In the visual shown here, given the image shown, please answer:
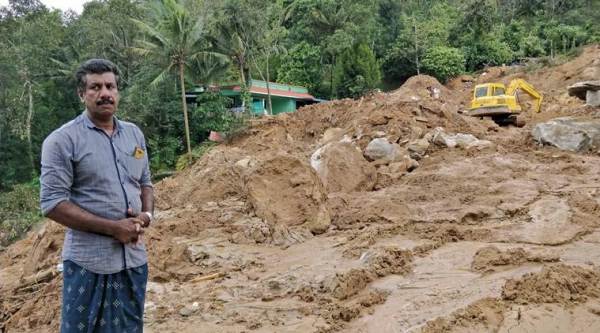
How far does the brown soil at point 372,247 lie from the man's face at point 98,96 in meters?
2.62

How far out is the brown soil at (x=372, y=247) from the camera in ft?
13.7

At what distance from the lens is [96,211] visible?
7.29 ft

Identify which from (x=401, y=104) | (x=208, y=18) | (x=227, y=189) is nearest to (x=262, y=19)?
(x=208, y=18)

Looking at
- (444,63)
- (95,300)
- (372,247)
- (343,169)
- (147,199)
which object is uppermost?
(444,63)

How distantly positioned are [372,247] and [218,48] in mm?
15791

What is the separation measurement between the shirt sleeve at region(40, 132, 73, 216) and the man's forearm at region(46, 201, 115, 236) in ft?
0.08

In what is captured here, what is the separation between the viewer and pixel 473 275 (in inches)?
190

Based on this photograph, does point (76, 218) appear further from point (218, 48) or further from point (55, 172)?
point (218, 48)

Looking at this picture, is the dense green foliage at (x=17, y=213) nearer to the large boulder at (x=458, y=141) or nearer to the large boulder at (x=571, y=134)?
the large boulder at (x=458, y=141)

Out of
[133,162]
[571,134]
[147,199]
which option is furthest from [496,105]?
[133,162]

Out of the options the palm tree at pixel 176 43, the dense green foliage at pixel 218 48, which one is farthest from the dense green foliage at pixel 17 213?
the palm tree at pixel 176 43

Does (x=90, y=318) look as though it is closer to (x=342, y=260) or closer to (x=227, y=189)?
(x=342, y=260)

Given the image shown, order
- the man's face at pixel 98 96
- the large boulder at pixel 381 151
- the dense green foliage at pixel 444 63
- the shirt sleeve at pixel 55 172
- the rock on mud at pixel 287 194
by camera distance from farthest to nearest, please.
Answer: the dense green foliage at pixel 444 63 < the large boulder at pixel 381 151 < the rock on mud at pixel 287 194 < the man's face at pixel 98 96 < the shirt sleeve at pixel 55 172

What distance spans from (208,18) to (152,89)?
3.41 metres
